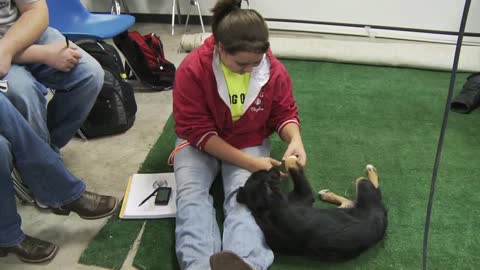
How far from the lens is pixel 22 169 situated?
124 centimetres

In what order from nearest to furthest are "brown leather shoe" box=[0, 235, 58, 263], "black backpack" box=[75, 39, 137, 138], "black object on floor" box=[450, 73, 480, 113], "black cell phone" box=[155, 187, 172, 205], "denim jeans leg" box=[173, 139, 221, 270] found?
"denim jeans leg" box=[173, 139, 221, 270], "brown leather shoe" box=[0, 235, 58, 263], "black cell phone" box=[155, 187, 172, 205], "black backpack" box=[75, 39, 137, 138], "black object on floor" box=[450, 73, 480, 113]

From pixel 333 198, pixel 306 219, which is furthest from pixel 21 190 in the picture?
pixel 333 198

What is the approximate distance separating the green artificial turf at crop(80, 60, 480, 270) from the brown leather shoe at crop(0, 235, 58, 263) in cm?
12

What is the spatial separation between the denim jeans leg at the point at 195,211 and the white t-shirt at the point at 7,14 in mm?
717

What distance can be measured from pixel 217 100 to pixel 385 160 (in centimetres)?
83

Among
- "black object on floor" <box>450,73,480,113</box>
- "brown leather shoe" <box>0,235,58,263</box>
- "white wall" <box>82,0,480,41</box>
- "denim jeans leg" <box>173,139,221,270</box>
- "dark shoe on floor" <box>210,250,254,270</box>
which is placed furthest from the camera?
"white wall" <box>82,0,480,41</box>

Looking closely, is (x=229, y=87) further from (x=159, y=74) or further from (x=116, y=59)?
(x=159, y=74)

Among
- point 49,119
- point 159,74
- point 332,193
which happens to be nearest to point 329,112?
point 332,193

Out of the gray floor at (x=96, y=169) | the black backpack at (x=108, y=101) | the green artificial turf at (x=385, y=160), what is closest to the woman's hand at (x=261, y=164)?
the green artificial turf at (x=385, y=160)

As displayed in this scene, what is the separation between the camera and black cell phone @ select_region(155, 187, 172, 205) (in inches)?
60.5

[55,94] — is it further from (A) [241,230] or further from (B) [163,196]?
Result: (A) [241,230]

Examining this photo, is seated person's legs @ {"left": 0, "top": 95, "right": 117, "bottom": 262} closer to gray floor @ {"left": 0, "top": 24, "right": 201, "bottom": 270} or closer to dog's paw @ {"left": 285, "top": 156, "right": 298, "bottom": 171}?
gray floor @ {"left": 0, "top": 24, "right": 201, "bottom": 270}

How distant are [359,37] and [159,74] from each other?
166 cm

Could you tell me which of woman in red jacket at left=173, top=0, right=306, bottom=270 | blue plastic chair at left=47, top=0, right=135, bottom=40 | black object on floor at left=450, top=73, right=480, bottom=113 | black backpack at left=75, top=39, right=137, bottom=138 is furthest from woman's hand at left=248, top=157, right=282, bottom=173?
black object on floor at left=450, top=73, right=480, bottom=113
